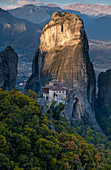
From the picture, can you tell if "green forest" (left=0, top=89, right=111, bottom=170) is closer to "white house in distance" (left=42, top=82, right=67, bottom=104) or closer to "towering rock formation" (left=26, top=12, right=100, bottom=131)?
"white house in distance" (left=42, top=82, right=67, bottom=104)

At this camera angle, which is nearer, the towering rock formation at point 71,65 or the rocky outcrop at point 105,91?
the towering rock formation at point 71,65

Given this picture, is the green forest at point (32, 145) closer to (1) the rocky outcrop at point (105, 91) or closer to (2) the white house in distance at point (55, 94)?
(2) the white house in distance at point (55, 94)

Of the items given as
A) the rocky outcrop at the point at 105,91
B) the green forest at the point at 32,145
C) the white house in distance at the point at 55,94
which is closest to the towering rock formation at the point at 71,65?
the white house in distance at the point at 55,94

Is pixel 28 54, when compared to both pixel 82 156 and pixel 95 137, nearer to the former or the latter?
pixel 95 137

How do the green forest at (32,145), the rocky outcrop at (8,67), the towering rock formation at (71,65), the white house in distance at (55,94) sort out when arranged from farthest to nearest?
the towering rock formation at (71,65) → the rocky outcrop at (8,67) → the white house in distance at (55,94) → the green forest at (32,145)

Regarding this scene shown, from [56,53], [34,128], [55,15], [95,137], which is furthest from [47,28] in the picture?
[34,128]
